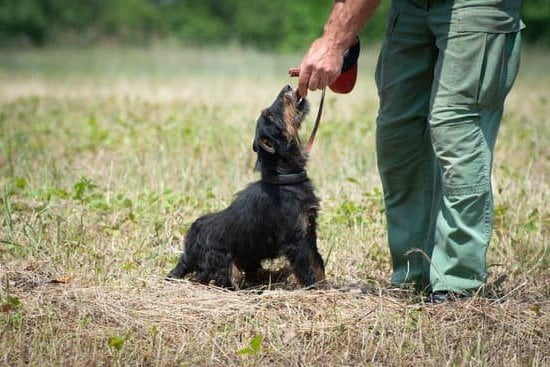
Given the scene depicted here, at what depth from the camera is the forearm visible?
4.58 metres

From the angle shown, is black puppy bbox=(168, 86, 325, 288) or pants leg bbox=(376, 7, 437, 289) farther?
black puppy bbox=(168, 86, 325, 288)

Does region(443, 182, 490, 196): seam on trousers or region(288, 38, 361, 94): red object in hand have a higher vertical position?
region(288, 38, 361, 94): red object in hand

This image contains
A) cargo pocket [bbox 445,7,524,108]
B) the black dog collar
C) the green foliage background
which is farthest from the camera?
the green foliage background

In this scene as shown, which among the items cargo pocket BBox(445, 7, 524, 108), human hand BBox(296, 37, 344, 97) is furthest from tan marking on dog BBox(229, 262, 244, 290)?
cargo pocket BBox(445, 7, 524, 108)

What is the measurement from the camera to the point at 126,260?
18.4 feet

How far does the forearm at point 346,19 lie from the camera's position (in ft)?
15.0

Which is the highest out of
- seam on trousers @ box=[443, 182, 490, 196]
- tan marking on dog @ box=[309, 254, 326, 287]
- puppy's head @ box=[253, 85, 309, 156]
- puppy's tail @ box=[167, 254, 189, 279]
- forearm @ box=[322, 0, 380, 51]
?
forearm @ box=[322, 0, 380, 51]

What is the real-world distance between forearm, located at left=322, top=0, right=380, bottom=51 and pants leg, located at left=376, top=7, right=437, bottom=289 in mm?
375

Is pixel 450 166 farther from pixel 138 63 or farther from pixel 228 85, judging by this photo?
pixel 138 63

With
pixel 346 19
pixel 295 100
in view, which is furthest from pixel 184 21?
pixel 346 19

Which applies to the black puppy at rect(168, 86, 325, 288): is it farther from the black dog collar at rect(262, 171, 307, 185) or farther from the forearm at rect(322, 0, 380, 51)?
the forearm at rect(322, 0, 380, 51)

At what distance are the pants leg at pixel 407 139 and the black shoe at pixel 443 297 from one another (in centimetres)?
33

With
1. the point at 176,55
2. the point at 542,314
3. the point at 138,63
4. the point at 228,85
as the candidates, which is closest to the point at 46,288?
the point at 542,314

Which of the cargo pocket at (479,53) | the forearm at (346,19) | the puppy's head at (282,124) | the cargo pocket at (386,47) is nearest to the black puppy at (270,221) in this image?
the puppy's head at (282,124)
